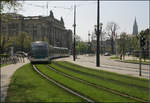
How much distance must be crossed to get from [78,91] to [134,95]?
2.35 metres

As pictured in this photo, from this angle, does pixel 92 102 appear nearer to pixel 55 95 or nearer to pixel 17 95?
pixel 55 95

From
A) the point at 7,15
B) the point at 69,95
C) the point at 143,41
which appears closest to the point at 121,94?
the point at 69,95

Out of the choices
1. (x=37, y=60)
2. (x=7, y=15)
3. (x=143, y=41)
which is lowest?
(x=37, y=60)

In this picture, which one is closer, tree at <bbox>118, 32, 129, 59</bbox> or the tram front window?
the tram front window

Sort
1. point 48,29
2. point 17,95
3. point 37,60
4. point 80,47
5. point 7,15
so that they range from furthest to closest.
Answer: point 80,47
point 48,29
point 37,60
point 7,15
point 17,95

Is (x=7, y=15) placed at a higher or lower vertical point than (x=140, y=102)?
higher

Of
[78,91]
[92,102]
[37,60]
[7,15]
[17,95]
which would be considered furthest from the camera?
[37,60]

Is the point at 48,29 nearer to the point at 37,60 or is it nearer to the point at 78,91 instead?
the point at 37,60

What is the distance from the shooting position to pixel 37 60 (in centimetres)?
3000

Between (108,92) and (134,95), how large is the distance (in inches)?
43.7

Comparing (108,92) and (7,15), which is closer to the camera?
(108,92)

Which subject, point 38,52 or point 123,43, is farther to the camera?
point 123,43

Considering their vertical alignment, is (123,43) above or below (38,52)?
above

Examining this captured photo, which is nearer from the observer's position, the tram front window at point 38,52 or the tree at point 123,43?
the tram front window at point 38,52
